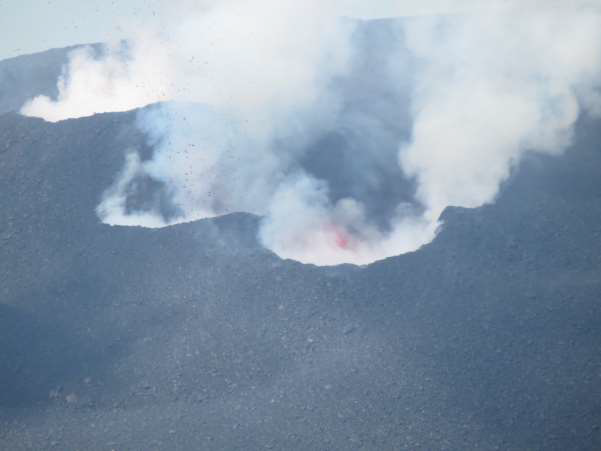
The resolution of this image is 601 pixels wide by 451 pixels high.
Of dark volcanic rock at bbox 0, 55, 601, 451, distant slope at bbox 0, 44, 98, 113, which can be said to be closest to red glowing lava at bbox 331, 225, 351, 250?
dark volcanic rock at bbox 0, 55, 601, 451

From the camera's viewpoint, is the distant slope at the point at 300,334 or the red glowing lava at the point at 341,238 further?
the red glowing lava at the point at 341,238

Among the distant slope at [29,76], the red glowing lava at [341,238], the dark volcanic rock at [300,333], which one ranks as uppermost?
the distant slope at [29,76]

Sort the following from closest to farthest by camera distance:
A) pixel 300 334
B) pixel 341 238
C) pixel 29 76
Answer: pixel 300 334 → pixel 341 238 → pixel 29 76

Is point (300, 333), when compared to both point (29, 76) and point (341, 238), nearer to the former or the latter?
point (341, 238)

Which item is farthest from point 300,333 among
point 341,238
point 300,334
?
point 341,238

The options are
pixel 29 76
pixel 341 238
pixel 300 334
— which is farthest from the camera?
pixel 29 76

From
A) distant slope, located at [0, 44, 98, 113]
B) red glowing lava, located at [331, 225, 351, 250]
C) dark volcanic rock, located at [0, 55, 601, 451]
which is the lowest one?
dark volcanic rock, located at [0, 55, 601, 451]

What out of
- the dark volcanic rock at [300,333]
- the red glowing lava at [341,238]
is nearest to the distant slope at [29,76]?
the dark volcanic rock at [300,333]

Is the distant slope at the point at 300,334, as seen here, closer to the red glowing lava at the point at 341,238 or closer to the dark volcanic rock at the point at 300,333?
the dark volcanic rock at the point at 300,333

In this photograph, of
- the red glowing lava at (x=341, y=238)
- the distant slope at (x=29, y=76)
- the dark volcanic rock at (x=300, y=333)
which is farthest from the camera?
the distant slope at (x=29, y=76)

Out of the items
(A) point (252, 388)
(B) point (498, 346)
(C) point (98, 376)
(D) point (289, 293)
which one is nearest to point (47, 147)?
(C) point (98, 376)

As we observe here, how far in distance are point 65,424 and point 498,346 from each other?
7.95 meters

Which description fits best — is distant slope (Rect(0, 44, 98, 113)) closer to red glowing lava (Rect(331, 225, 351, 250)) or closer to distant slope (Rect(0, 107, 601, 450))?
distant slope (Rect(0, 107, 601, 450))

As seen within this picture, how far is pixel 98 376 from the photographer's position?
937 centimetres
